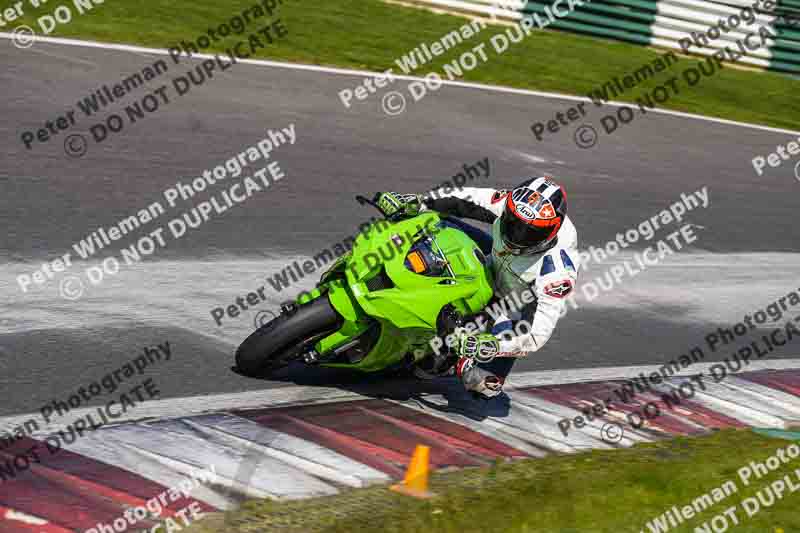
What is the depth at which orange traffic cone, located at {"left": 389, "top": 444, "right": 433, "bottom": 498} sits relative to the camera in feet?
17.4

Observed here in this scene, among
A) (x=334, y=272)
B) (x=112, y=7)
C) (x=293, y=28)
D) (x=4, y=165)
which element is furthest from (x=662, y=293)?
(x=112, y=7)

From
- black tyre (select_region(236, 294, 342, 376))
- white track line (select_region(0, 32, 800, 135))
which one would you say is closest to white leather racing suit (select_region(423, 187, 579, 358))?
black tyre (select_region(236, 294, 342, 376))

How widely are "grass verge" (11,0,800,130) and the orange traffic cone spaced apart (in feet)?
27.2

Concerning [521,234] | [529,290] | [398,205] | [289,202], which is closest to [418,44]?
[289,202]

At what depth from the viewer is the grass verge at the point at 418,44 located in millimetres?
13562

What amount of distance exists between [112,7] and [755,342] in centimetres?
995

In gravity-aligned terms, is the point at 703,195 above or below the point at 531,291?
below

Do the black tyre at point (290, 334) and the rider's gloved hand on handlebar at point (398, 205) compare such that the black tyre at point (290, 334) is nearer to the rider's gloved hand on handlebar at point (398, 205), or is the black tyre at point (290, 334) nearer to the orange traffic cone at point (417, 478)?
the rider's gloved hand on handlebar at point (398, 205)

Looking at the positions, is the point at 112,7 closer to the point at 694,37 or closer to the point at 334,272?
the point at 334,272

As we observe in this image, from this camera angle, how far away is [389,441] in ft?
19.4

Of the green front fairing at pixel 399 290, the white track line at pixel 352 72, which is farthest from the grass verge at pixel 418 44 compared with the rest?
the green front fairing at pixel 399 290

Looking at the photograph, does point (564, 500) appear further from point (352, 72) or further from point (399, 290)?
point (352, 72)

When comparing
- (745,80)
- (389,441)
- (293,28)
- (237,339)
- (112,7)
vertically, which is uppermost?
(112,7)

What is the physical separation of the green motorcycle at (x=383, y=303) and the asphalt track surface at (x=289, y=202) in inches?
16.7
